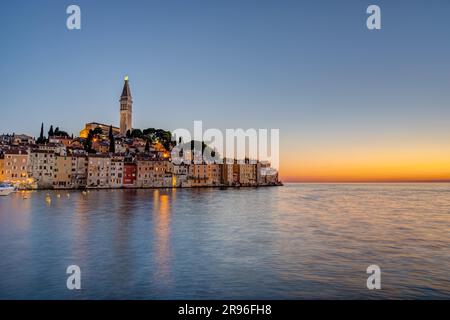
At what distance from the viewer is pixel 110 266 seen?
1484 cm

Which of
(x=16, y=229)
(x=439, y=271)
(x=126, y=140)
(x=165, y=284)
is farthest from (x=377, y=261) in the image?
(x=126, y=140)

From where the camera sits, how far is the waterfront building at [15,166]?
275 ft

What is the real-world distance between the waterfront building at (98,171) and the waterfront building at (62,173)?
5.01 meters

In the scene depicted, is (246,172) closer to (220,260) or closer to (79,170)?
(79,170)

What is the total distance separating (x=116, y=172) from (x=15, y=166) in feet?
80.1

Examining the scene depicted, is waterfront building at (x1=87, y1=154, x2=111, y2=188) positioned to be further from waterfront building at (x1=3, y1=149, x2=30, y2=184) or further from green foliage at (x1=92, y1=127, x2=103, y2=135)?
green foliage at (x1=92, y1=127, x2=103, y2=135)

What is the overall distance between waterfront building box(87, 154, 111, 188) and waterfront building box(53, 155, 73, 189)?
5.01m

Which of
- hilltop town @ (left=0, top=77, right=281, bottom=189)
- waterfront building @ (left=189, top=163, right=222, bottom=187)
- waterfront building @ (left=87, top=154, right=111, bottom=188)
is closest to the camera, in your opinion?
hilltop town @ (left=0, top=77, right=281, bottom=189)

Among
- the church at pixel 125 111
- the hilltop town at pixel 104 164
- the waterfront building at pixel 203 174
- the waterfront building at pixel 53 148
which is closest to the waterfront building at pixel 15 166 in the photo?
the hilltop town at pixel 104 164

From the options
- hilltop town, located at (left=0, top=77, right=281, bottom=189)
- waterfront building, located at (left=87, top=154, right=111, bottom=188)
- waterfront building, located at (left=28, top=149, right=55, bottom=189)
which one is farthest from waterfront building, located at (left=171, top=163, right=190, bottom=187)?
waterfront building, located at (left=28, top=149, right=55, bottom=189)

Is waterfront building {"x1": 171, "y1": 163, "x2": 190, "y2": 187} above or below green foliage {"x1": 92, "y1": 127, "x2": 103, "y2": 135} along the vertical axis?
below

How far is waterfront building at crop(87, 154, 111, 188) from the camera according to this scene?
319 feet

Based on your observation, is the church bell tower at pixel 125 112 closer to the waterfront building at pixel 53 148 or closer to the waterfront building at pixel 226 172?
the waterfront building at pixel 226 172
